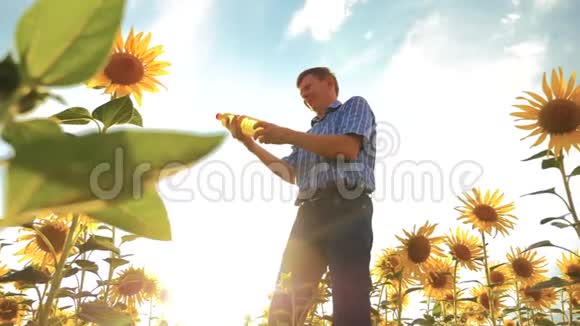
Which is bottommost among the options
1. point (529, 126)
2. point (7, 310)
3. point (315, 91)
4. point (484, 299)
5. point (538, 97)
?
point (484, 299)

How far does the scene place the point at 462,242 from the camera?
15.6 ft

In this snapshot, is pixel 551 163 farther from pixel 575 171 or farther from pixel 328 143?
pixel 328 143

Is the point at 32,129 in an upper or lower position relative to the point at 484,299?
upper

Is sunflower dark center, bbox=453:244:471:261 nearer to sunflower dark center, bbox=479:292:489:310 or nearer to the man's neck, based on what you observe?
sunflower dark center, bbox=479:292:489:310

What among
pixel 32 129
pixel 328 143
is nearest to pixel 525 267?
pixel 328 143

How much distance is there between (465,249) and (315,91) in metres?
2.48

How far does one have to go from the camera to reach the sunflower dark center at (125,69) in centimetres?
193

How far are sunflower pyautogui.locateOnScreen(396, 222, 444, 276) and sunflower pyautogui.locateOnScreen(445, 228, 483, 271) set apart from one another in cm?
61

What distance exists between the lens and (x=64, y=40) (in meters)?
0.24

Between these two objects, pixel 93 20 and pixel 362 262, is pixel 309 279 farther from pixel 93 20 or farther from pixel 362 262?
pixel 93 20

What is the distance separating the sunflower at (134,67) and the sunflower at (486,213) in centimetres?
366

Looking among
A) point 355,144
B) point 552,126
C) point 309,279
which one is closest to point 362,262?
point 309,279

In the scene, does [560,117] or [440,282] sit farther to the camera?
[440,282]

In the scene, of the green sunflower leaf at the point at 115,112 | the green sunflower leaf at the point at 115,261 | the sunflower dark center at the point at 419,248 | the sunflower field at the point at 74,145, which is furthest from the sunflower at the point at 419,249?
the sunflower field at the point at 74,145
